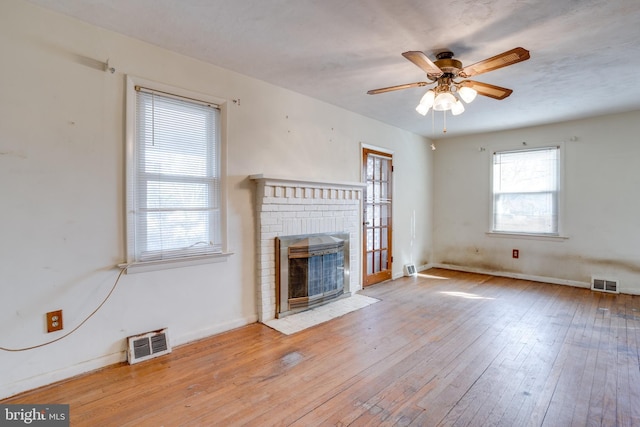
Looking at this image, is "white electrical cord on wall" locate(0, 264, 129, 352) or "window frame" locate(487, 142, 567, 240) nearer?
"white electrical cord on wall" locate(0, 264, 129, 352)

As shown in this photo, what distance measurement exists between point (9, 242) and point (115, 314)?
32.8 inches

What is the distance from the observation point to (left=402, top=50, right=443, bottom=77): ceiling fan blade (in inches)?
80.0

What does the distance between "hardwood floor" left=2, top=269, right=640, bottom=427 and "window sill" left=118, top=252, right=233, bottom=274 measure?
0.71 metres

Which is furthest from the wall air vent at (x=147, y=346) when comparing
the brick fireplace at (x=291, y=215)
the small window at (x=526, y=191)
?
the small window at (x=526, y=191)

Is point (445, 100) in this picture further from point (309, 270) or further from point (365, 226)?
point (365, 226)

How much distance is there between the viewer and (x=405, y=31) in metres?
2.30

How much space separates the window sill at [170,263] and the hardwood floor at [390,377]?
71 cm

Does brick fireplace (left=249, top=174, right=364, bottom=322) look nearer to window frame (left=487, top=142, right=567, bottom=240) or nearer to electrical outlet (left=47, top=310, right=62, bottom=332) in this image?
electrical outlet (left=47, top=310, right=62, bottom=332)

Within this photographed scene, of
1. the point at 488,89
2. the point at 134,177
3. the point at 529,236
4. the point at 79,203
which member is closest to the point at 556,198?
the point at 529,236

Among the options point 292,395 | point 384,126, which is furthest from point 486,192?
point 292,395

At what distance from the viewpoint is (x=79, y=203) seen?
228 cm

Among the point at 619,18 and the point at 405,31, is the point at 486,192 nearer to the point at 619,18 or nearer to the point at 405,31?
the point at 619,18

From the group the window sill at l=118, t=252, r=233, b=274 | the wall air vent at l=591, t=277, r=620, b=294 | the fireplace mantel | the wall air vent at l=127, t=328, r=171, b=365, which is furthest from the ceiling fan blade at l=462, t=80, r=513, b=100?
the wall air vent at l=591, t=277, r=620, b=294

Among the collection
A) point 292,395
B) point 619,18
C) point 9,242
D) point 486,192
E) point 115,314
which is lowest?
point 292,395
